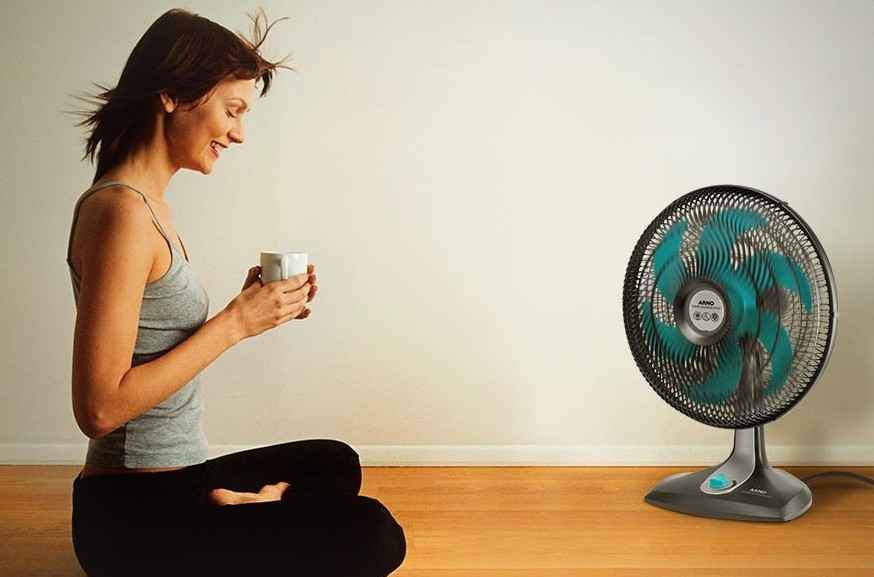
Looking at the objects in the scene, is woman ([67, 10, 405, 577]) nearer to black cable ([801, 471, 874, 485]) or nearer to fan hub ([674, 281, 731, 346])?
fan hub ([674, 281, 731, 346])

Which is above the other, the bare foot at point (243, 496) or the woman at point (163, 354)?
the woman at point (163, 354)

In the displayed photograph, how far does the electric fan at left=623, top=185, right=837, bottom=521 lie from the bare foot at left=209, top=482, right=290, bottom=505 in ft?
3.21

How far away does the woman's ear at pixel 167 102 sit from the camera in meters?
1.50

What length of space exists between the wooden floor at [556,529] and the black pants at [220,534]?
458 mm

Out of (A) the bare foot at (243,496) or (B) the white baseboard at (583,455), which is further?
(B) the white baseboard at (583,455)

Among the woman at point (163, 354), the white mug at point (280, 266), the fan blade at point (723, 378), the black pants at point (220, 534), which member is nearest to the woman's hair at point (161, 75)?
the woman at point (163, 354)

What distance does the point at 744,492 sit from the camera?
2283 mm

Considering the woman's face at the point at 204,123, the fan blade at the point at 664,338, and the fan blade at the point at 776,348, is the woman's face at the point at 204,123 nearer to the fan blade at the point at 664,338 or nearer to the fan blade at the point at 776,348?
the fan blade at the point at 664,338

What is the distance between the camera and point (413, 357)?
272 cm

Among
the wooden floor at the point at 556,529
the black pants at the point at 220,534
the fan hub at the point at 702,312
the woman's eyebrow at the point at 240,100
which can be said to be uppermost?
the woman's eyebrow at the point at 240,100

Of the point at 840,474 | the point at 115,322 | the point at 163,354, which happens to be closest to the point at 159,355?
the point at 163,354

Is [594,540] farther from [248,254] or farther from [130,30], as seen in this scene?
[130,30]

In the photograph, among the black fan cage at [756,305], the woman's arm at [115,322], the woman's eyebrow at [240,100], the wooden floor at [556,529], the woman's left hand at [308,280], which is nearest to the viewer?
the woman's arm at [115,322]

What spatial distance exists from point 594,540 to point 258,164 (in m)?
1.35
